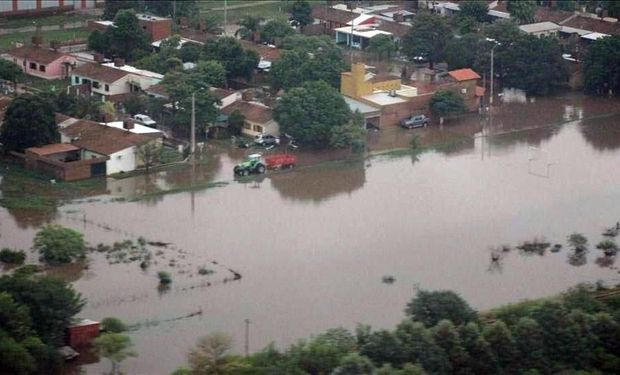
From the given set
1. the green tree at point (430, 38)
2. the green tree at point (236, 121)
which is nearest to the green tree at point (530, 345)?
the green tree at point (236, 121)

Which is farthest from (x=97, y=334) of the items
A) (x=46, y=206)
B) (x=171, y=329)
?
(x=46, y=206)

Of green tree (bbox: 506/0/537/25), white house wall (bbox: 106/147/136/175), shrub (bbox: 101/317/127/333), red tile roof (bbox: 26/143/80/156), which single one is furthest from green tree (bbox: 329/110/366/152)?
green tree (bbox: 506/0/537/25)

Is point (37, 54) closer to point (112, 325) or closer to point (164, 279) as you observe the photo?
point (164, 279)

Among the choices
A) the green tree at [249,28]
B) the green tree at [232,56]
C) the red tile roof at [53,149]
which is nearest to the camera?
the red tile roof at [53,149]

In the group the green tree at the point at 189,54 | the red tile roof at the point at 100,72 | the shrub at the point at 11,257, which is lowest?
the shrub at the point at 11,257

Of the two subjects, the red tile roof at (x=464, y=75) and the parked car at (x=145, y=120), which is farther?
the red tile roof at (x=464, y=75)

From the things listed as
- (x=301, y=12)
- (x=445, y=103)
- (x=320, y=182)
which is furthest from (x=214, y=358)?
(x=301, y=12)

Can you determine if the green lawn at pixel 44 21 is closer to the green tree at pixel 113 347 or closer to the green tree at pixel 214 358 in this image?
the green tree at pixel 113 347
